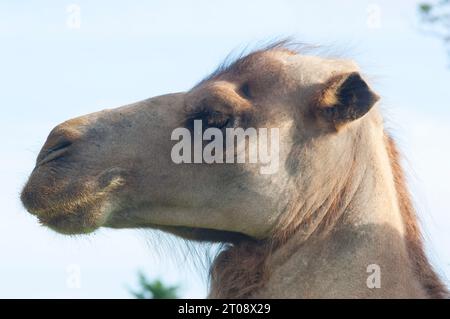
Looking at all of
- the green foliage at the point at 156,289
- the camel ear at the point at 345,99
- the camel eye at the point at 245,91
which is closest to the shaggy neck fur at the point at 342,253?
the camel ear at the point at 345,99

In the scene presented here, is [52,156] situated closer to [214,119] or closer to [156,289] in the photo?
[214,119]

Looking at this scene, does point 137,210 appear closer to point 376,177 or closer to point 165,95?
point 165,95

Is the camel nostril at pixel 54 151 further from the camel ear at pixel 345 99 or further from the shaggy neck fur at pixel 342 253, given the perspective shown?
the camel ear at pixel 345 99

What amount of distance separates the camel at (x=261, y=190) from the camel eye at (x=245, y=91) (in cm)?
2

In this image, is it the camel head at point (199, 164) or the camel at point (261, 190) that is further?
the camel head at point (199, 164)

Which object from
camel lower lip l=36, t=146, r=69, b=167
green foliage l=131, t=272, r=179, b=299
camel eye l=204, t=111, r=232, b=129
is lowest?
camel lower lip l=36, t=146, r=69, b=167

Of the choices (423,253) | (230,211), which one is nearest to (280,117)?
(230,211)

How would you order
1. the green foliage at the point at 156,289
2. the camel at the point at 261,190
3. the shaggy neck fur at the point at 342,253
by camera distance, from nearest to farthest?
the shaggy neck fur at the point at 342,253 < the camel at the point at 261,190 < the green foliage at the point at 156,289

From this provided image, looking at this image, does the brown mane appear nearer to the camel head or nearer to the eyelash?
the camel head

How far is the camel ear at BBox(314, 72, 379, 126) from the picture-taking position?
853cm

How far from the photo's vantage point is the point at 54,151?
8523mm

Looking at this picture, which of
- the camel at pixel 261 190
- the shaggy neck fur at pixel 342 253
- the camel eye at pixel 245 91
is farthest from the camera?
the camel eye at pixel 245 91

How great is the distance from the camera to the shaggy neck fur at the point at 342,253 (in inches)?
324

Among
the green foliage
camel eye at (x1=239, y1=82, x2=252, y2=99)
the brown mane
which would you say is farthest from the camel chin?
the green foliage
